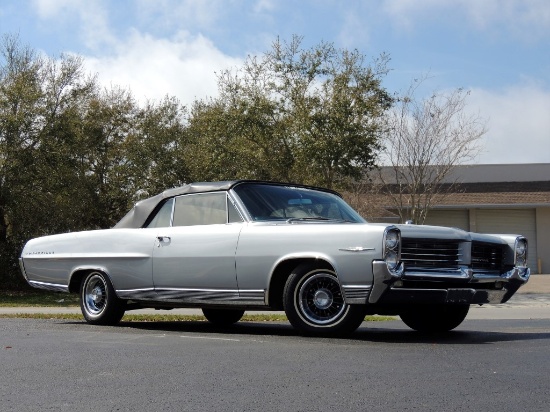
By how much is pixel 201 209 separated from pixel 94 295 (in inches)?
79.4

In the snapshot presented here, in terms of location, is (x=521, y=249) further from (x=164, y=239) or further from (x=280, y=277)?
(x=164, y=239)

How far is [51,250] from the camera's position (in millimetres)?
11750

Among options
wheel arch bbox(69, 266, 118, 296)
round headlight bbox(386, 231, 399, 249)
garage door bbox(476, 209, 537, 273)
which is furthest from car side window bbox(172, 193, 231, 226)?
garage door bbox(476, 209, 537, 273)

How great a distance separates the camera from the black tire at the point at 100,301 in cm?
1098

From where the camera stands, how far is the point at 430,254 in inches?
344

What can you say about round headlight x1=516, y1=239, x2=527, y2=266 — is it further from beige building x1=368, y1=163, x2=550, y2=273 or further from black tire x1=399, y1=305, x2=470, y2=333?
beige building x1=368, y1=163, x2=550, y2=273

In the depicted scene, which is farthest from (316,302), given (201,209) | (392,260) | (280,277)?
(201,209)

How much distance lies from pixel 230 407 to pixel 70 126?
23463mm

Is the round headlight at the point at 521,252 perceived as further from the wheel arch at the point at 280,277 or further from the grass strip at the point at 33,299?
the grass strip at the point at 33,299

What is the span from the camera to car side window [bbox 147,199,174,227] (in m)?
10.7

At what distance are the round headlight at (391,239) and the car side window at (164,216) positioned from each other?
326cm

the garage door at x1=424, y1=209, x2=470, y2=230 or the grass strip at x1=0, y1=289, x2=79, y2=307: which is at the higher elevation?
the garage door at x1=424, y1=209, x2=470, y2=230

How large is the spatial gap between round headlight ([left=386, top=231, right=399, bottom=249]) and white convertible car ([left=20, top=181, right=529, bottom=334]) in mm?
13

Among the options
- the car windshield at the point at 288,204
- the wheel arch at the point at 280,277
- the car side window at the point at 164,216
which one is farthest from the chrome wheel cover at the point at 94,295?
the wheel arch at the point at 280,277
